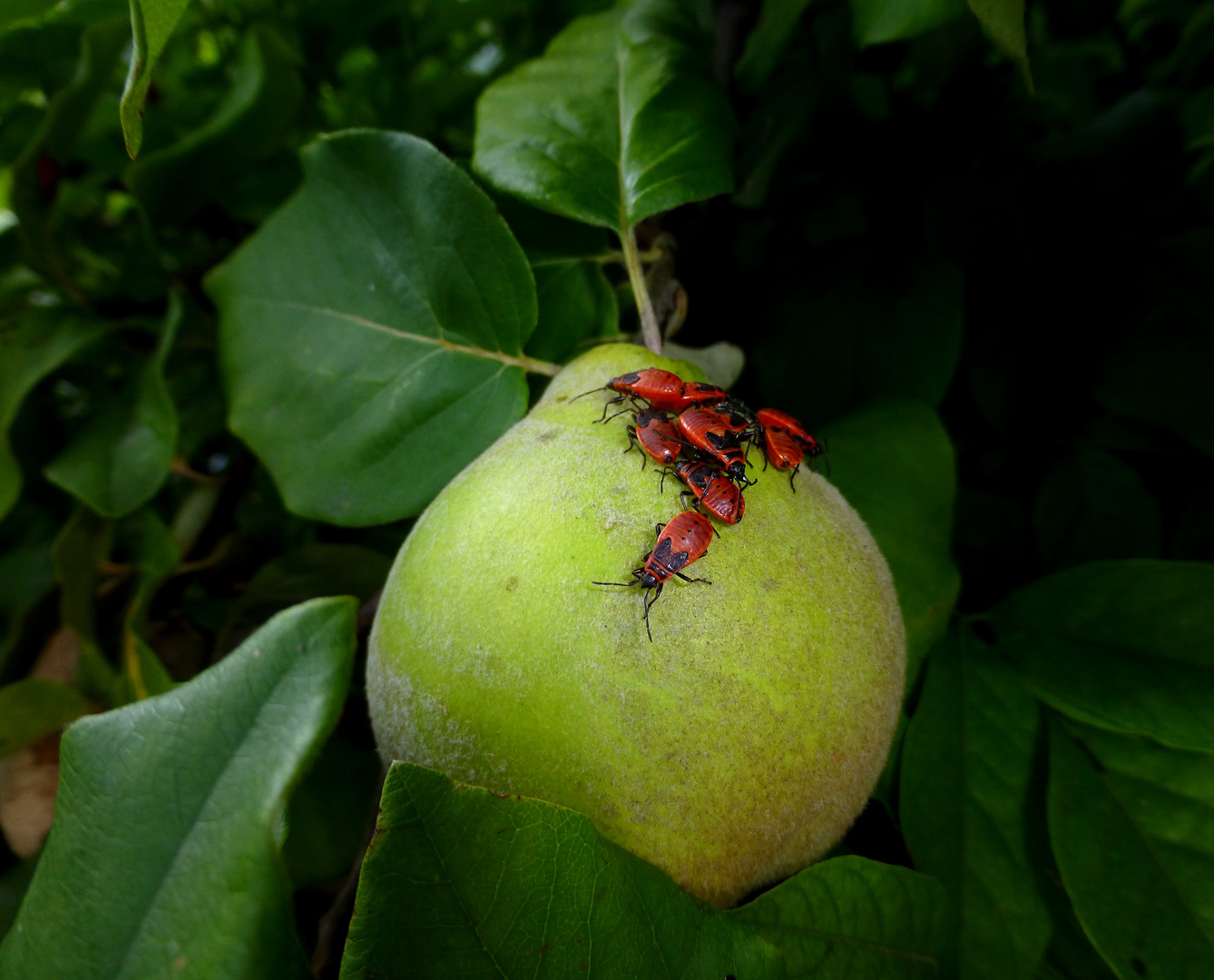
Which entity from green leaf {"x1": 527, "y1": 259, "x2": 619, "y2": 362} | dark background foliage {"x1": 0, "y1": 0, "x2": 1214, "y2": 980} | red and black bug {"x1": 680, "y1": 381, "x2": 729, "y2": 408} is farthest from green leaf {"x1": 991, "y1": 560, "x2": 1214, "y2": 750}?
green leaf {"x1": 527, "y1": 259, "x2": 619, "y2": 362}

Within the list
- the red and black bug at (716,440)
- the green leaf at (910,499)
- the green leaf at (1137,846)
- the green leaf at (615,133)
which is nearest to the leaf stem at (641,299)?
the green leaf at (615,133)

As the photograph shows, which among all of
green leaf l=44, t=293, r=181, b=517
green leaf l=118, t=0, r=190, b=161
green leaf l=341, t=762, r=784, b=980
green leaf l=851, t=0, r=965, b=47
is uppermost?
green leaf l=118, t=0, r=190, b=161

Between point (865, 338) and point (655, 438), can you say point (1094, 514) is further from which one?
point (655, 438)

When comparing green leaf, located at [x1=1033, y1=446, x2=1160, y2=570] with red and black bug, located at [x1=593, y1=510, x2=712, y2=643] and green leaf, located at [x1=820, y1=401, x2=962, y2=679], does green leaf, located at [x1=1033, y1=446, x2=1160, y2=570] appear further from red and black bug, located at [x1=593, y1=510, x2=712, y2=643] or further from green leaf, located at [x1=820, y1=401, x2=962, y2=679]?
red and black bug, located at [x1=593, y1=510, x2=712, y2=643]

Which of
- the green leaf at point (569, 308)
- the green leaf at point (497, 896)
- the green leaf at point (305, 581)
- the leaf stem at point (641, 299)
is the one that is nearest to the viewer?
the green leaf at point (497, 896)

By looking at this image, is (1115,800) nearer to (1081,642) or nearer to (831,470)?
(1081,642)

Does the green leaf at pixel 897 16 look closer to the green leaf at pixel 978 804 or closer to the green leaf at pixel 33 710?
the green leaf at pixel 978 804
